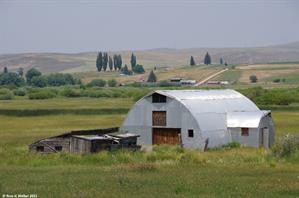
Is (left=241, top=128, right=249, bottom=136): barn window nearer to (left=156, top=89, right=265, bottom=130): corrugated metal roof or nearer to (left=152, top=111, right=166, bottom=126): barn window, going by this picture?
(left=156, top=89, right=265, bottom=130): corrugated metal roof

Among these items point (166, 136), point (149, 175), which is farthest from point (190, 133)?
point (149, 175)

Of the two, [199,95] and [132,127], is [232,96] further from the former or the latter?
[132,127]

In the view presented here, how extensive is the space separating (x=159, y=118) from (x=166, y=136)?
152cm

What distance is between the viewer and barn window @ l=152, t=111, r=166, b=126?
5256 centimetres

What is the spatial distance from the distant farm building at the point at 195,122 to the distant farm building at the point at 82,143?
5.55 m

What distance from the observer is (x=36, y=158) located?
38.1m

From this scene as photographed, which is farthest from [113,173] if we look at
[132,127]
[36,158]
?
[132,127]

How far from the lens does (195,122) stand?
165 feet

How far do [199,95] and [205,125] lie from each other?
16.2 feet

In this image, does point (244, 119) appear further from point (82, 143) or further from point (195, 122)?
point (82, 143)

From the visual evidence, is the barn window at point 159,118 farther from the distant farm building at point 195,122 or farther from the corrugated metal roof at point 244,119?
the corrugated metal roof at point 244,119

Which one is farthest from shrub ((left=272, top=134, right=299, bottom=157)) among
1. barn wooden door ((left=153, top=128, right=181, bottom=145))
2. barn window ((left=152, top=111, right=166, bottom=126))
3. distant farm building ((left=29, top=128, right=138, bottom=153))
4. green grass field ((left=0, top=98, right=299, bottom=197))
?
barn window ((left=152, top=111, right=166, bottom=126))

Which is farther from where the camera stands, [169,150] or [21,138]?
[21,138]

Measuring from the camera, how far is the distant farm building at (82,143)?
142 feet
